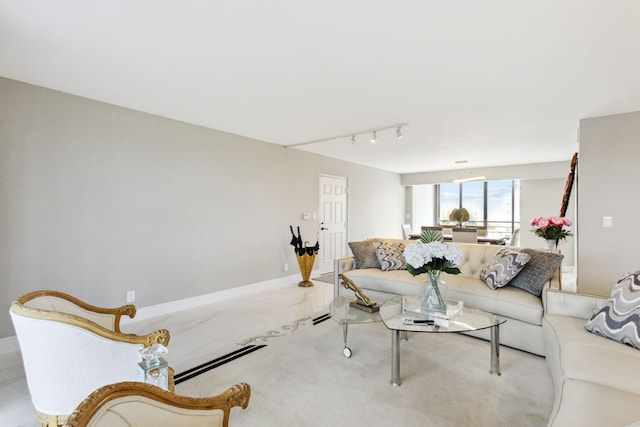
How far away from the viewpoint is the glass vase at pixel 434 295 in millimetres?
2438

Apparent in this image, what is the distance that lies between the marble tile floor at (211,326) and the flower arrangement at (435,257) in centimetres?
166

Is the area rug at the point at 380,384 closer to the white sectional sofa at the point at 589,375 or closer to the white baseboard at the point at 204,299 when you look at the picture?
the white sectional sofa at the point at 589,375

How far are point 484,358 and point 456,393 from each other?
2.24 feet

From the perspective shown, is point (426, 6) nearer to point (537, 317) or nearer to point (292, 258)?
point (537, 317)

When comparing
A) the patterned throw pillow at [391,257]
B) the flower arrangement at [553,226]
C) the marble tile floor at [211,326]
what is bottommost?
the marble tile floor at [211,326]

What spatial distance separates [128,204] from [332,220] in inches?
148

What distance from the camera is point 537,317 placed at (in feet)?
8.38

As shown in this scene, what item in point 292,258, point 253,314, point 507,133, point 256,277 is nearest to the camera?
point 253,314

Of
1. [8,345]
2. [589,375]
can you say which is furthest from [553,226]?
[8,345]

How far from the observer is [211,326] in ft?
10.9

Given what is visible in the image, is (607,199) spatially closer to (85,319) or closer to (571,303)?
(571,303)

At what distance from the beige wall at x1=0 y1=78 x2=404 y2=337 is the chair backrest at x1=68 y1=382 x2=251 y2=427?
9.82ft

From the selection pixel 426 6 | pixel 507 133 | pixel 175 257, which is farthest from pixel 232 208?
pixel 507 133

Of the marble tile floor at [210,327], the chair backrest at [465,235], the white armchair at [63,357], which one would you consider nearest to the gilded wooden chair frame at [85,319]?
the white armchair at [63,357]
